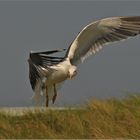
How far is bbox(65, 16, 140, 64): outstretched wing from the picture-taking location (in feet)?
37.2

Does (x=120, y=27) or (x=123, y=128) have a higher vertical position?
(x=120, y=27)

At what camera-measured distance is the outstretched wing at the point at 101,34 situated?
11.3 metres

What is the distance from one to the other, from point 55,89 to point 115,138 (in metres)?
3.36

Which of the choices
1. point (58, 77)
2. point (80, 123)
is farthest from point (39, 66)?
point (80, 123)

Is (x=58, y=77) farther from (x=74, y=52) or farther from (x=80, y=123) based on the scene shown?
(x=80, y=123)

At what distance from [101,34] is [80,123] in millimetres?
2707

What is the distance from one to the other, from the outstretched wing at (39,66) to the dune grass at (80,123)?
1266 millimetres

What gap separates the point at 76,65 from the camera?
11.9 m

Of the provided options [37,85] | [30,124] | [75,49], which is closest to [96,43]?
[75,49]

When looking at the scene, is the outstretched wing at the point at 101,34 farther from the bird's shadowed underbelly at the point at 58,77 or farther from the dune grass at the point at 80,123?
the dune grass at the point at 80,123

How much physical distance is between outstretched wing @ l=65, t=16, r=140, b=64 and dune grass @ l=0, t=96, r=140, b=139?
5.49 feet

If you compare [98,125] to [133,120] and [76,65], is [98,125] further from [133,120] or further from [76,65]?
[76,65]

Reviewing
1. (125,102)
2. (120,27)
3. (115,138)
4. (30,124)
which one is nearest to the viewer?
(115,138)

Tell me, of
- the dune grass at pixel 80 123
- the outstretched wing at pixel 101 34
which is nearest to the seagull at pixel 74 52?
the outstretched wing at pixel 101 34
